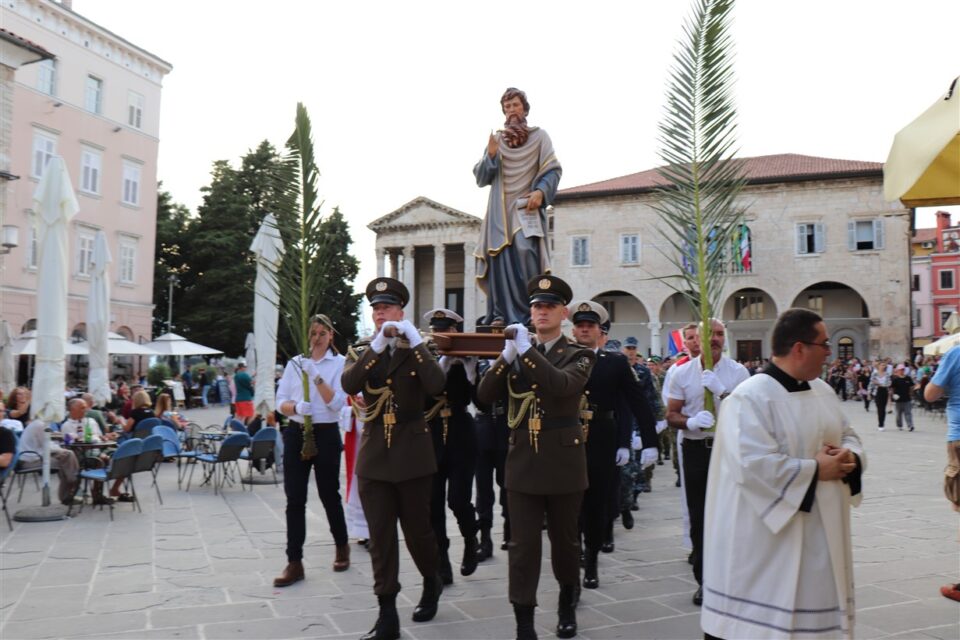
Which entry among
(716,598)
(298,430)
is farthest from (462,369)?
(716,598)

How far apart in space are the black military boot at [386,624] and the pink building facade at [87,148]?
27274 mm

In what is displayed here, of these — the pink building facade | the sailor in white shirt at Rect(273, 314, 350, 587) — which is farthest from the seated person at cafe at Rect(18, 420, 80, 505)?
the pink building facade

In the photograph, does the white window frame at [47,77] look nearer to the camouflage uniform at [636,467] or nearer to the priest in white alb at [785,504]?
the camouflage uniform at [636,467]

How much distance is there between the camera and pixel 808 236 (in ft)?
141

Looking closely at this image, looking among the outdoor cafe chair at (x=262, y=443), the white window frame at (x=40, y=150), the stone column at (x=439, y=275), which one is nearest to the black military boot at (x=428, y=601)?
the outdoor cafe chair at (x=262, y=443)

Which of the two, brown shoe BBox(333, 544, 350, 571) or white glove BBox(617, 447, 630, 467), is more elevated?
white glove BBox(617, 447, 630, 467)

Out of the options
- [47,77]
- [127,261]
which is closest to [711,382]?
[47,77]

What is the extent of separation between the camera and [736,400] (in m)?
3.31

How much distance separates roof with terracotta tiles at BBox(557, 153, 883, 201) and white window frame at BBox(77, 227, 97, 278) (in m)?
26.8

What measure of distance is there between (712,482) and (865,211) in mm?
44312

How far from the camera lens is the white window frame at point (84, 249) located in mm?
31172

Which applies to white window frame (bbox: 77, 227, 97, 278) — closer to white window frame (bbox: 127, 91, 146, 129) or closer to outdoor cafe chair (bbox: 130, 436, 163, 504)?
white window frame (bbox: 127, 91, 146, 129)

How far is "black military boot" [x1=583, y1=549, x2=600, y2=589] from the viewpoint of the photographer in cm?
545

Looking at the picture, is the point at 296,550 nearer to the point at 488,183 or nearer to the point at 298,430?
the point at 298,430
